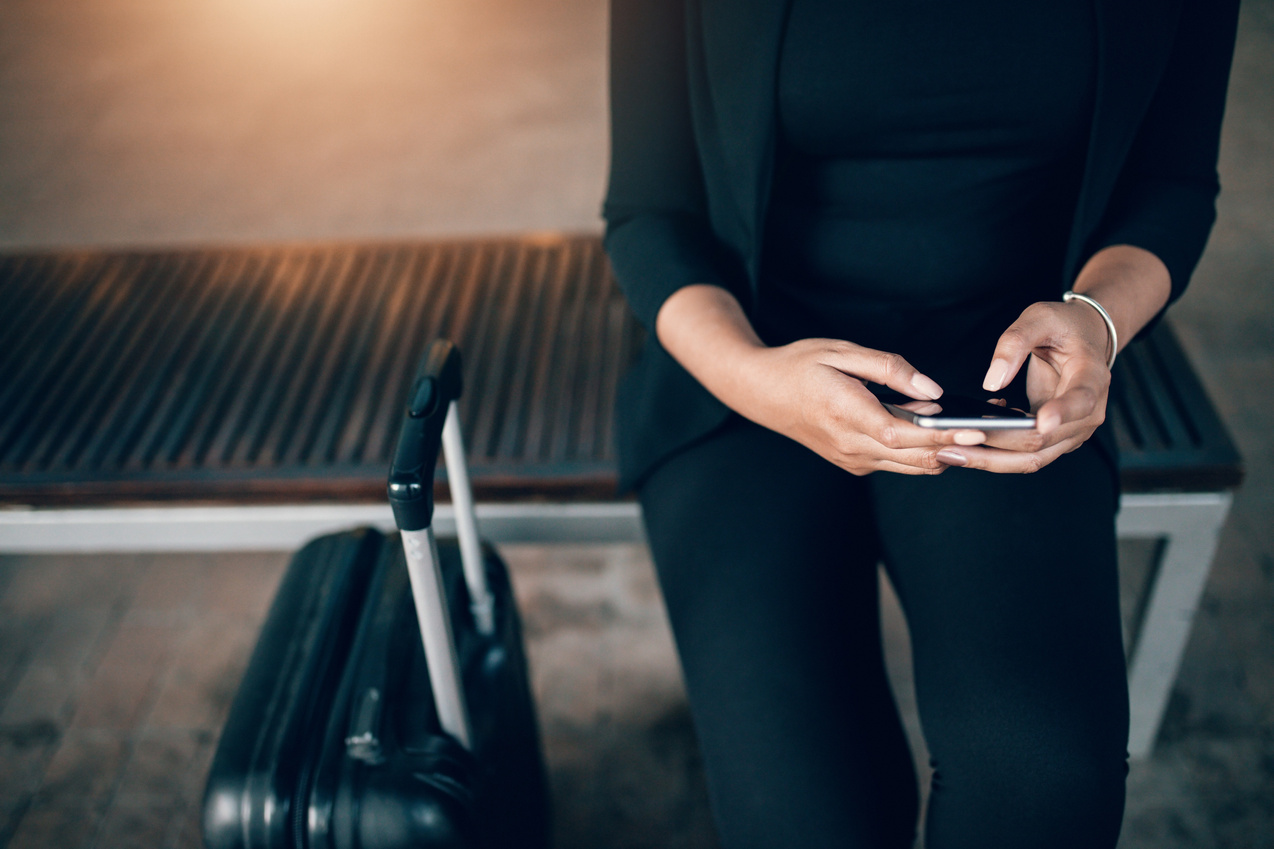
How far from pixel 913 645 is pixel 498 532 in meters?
0.55

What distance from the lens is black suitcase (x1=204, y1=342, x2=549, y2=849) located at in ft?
2.28

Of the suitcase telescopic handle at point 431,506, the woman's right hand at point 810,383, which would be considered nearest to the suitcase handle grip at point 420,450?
the suitcase telescopic handle at point 431,506

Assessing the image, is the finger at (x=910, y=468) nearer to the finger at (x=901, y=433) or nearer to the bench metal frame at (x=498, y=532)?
the finger at (x=901, y=433)

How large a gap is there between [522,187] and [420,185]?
27 centimetres

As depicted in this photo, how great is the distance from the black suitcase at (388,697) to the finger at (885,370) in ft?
1.01

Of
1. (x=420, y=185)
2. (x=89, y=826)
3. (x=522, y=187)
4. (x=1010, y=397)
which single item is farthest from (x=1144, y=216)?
(x=420, y=185)

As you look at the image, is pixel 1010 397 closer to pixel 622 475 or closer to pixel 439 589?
pixel 622 475

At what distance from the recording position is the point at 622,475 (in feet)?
2.92

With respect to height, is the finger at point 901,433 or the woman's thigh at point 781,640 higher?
the finger at point 901,433

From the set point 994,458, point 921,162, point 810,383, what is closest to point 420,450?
point 810,383

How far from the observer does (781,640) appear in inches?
27.9

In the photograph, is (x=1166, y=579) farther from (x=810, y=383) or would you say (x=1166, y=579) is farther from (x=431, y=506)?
(x=431, y=506)

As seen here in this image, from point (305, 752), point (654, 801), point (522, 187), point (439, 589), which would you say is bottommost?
point (654, 801)

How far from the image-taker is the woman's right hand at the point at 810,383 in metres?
0.57
